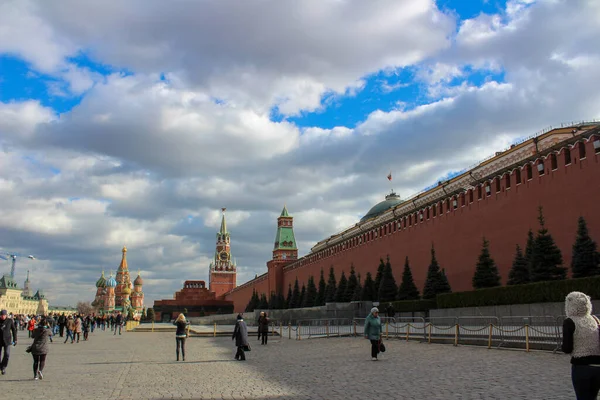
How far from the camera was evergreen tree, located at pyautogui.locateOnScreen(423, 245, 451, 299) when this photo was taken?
25.2 m

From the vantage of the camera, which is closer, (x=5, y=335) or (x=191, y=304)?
(x=5, y=335)

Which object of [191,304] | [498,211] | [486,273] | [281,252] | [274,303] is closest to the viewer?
[486,273]

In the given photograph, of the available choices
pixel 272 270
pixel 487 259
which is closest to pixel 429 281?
pixel 487 259

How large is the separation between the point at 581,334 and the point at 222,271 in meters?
109

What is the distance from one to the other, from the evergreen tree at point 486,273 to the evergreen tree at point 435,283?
11.0 ft

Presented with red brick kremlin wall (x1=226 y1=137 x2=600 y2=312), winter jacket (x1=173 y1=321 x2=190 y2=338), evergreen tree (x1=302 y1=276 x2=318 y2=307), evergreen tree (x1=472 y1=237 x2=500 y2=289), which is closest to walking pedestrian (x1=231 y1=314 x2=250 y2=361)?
winter jacket (x1=173 y1=321 x2=190 y2=338)

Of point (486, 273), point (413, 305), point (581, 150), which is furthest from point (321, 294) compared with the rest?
point (581, 150)

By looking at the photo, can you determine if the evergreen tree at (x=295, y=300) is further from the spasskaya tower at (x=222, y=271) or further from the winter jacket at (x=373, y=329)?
the spasskaya tower at (x=222, y=271)

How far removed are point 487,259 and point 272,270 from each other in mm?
42638

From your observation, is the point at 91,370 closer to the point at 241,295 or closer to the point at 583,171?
the point at 583,171

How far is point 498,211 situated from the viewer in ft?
76.6

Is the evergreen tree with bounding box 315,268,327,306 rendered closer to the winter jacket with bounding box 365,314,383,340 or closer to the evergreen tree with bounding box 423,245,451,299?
the evergreen tree with bounding box 423,245,451,299

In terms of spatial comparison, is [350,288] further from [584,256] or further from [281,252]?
[281,252]

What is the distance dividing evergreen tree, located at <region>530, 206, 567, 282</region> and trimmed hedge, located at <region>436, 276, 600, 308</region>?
70 cm
